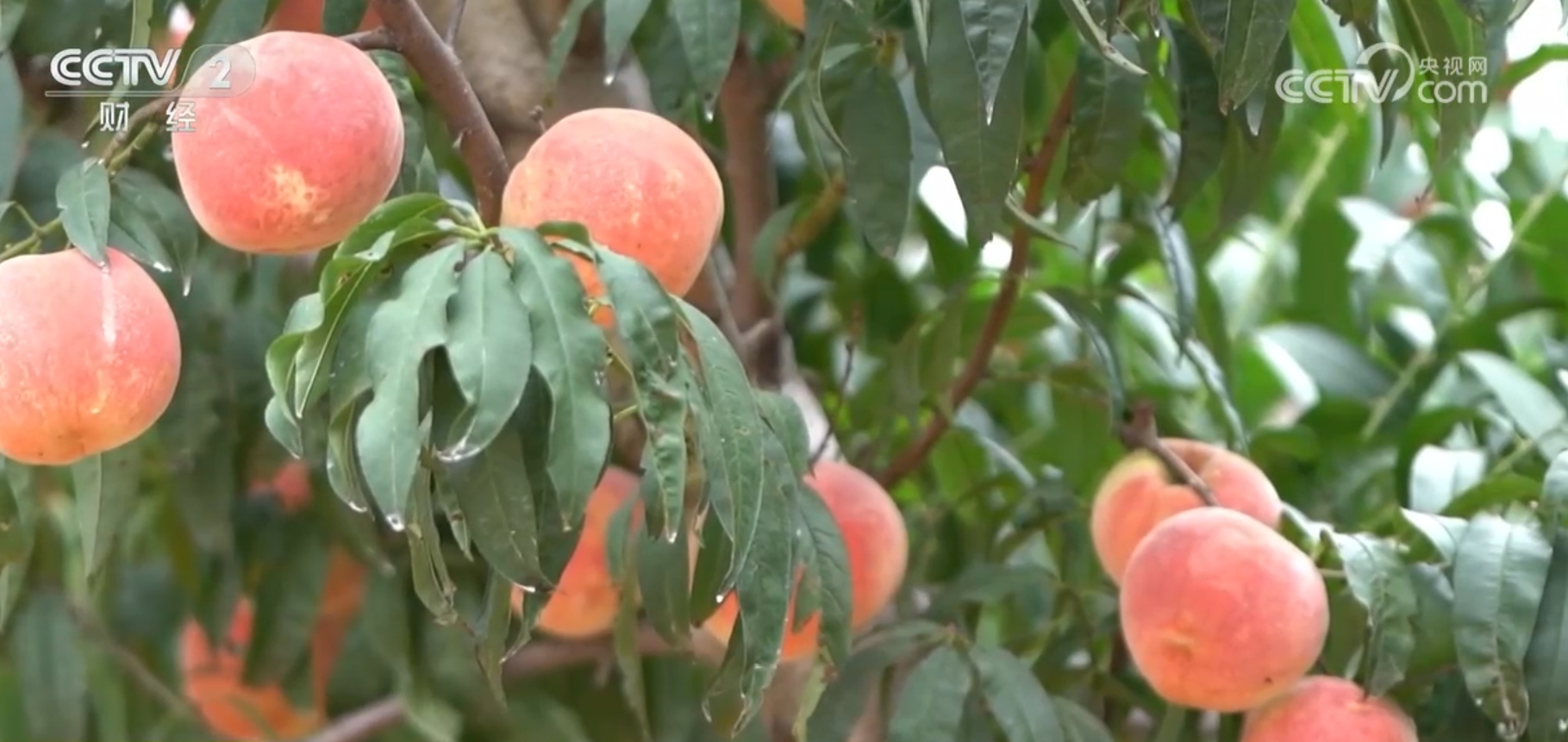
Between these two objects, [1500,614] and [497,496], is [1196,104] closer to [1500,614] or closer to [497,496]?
[1500,614]

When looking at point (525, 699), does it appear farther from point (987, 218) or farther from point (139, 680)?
point (987, 218)

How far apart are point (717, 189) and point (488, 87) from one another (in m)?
0.21

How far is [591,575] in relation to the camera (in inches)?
29.0

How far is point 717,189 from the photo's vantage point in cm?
56

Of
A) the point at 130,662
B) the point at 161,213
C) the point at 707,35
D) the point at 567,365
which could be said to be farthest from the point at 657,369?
the point at 130,662

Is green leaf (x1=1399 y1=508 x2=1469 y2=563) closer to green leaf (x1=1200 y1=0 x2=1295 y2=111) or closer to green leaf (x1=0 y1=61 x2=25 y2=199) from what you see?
green leaf (x1=1200 y1=0 x2=1295 y2=111)

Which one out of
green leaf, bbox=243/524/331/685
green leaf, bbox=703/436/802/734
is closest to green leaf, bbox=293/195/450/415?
green leaf, bbox=703/436/802/734

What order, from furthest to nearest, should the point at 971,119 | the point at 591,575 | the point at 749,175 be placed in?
the point at 749,175 → the point at 591,575 → the point at 971,119

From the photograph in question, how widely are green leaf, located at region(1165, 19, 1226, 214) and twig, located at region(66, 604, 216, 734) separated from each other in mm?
654

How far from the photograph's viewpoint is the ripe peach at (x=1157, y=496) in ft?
2.42

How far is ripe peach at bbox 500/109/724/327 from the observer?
0.52 meters

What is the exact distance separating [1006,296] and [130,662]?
0.59m

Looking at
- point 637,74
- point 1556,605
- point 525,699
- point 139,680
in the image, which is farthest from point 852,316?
point 139,680

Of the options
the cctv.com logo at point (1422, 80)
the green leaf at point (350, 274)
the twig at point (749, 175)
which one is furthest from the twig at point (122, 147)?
the cctv.com logo at point (1422, 80)
